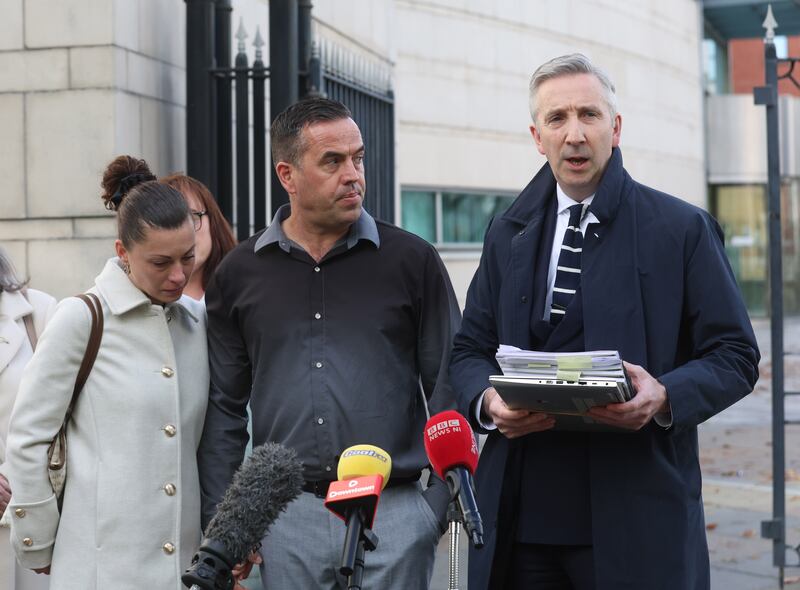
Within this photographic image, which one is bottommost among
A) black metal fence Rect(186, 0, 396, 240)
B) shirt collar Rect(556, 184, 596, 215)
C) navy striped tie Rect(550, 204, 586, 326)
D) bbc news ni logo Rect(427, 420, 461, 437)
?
bbc news ni logo Rect(427, 420, 461, 437)

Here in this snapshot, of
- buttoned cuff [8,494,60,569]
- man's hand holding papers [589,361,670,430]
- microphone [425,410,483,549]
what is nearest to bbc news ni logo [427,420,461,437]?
microphone [425,410,483,549]

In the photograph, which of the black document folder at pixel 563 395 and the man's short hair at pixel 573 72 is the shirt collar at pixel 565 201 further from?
the black document folder at pixel 563 395

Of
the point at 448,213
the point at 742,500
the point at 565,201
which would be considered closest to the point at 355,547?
the point at 565,201

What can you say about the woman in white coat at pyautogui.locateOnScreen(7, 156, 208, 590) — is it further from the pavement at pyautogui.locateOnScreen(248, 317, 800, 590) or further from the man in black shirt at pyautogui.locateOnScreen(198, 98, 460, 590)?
the pavement at pyautogui.locateOnScreen(248, 317, 800, 590)

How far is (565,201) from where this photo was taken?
3598 mm

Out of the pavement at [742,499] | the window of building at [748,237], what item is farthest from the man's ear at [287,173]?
the window of building at [748,237]

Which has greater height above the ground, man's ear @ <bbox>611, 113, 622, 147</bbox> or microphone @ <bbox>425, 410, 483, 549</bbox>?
man's ear @ <bbox>611, 113, 622, 147</bbox>

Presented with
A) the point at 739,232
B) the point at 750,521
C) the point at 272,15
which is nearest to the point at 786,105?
the point at 739,232

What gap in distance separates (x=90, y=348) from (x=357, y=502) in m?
1.41

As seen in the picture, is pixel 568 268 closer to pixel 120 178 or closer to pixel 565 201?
pixel 565 201

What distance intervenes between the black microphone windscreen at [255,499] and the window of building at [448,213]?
15410 mm

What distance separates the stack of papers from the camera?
3066 mm

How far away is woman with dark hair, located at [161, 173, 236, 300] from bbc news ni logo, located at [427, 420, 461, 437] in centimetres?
215

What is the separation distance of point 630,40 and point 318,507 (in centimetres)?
2191
